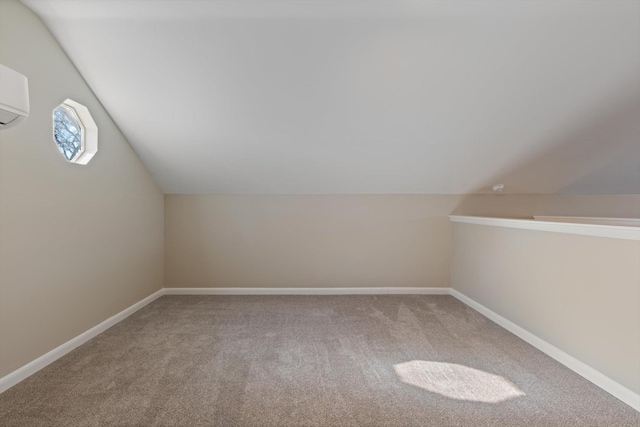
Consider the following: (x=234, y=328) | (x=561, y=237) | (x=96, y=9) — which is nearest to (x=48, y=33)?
(x=96, y=9)

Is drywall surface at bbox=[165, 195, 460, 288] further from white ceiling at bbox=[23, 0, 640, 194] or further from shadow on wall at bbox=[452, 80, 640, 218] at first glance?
shadow on wall at bbox=[452, 80, 640, 218]

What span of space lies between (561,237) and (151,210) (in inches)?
148

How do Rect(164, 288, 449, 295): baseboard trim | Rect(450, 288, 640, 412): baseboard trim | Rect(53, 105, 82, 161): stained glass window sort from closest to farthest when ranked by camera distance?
Rect(450, 288, 640, 412): baseboard trim
Rect(53, 105, 82, 161): stained glass window
Rect(164, 288, 449, 295): baseboard trim

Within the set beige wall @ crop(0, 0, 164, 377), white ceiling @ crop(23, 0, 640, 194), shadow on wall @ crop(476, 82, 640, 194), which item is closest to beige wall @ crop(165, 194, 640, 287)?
shadow on wall @ crop(476, 82, 640, 194)

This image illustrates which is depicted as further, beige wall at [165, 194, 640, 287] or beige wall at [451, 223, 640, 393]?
beige wall at [165, 194, 640, 287]

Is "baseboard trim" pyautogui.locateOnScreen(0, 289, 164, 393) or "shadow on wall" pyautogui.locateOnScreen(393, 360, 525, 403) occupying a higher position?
"shadow on wall" pyautogui.locateOnScreen(393, 360, 525, 403)

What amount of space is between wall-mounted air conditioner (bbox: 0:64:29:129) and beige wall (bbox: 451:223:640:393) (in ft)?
9.90

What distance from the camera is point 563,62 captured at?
8.15 feet

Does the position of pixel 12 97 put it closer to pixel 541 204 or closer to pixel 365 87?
pixel 365 87

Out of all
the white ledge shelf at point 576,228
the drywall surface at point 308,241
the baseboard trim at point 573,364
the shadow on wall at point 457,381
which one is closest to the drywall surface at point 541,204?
the drywall surface at point 308,241

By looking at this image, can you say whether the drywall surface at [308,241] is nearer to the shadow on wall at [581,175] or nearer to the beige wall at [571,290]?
the shadow on wall at [581,175]

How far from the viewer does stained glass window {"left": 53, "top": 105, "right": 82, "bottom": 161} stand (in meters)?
2.47

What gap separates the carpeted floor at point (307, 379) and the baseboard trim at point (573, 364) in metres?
0.05

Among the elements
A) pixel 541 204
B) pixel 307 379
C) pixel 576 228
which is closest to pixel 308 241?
pixel 307 379
